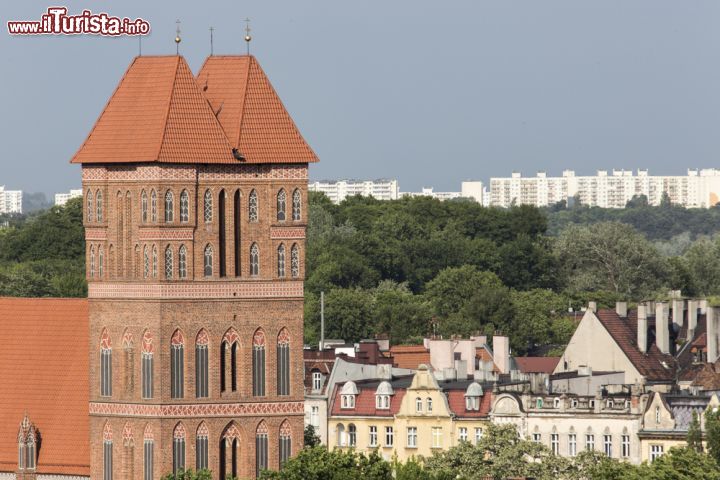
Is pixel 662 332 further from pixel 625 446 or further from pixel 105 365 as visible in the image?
pixel 105 365

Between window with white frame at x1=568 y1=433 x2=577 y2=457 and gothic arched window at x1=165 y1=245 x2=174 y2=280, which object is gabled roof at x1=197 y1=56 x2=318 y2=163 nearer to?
gothic arched window at x1=165 y1=245 x2=174 y2=280

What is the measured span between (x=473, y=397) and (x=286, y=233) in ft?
84.6

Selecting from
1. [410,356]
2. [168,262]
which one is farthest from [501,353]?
[168,262]

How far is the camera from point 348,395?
105938mm

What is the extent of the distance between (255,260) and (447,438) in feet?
86.0

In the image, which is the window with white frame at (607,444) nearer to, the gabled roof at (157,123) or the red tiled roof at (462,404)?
the red tiled roof at (462,404)

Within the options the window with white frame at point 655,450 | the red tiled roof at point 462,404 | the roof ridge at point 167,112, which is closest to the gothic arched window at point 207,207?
the roof ridge at point 167,112

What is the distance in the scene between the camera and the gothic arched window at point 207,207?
77.4 meters

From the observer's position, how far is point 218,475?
3063 inches

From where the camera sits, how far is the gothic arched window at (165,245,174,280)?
77312 mm

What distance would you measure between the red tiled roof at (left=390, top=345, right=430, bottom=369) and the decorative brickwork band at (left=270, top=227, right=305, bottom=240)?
130 ft

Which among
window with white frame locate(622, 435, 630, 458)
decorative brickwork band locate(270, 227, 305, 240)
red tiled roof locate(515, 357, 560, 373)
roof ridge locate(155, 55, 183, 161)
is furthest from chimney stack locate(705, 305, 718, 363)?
roof ridge locate(155, 55, 183, 161)

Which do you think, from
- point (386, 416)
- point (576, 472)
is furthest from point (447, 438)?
point (576, 472)

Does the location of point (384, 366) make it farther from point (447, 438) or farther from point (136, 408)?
point (136, 408)
